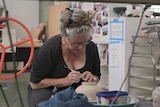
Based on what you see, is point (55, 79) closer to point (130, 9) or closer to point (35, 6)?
point (130, 9)

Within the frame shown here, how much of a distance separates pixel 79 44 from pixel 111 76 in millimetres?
Answer: 1387

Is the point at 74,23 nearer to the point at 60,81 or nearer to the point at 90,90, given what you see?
the point at 60,81

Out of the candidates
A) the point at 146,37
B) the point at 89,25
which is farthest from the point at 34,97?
the point at 146,37

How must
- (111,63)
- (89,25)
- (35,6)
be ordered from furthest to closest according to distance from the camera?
(35,6) → (111,63) → (89,25)

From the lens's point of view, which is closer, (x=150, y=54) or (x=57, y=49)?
(x=57, y=49)

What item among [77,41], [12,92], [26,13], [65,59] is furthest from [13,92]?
[77,41]

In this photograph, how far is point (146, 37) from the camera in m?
2.67

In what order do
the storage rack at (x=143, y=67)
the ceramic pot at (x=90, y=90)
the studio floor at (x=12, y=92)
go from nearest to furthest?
the ceramic pot at (x=90, y=90) → the storage rack at (x=143, y=67) → the studio floor at (x=12, y=92)

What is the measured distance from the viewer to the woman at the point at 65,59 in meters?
1.60

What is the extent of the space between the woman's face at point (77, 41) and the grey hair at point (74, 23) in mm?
24

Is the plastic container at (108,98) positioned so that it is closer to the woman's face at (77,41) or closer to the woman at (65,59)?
the woman at (65,59)

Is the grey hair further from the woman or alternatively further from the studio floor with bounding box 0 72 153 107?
the studio floor with bounding box 0 72 153 107

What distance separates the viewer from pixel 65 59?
1.76 meters

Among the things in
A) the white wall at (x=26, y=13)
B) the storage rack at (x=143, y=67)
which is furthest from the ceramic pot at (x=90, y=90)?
the white wall at (x=26, y=13)
